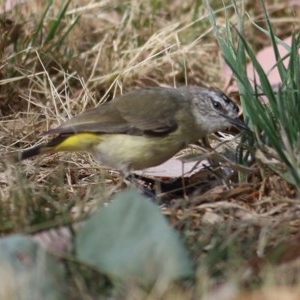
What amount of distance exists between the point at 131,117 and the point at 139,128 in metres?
0.06

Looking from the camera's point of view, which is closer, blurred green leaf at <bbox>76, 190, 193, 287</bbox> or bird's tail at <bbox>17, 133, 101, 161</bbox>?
blurred green leaf at <bbox>76, 190, 193, 287</bbox>

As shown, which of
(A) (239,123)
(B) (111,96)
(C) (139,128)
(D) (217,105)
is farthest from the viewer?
(B) (111,96)

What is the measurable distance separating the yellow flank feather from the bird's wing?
0.03 metres

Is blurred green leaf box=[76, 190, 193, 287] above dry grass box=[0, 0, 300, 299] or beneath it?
above

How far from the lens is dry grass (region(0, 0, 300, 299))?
2.73 meters

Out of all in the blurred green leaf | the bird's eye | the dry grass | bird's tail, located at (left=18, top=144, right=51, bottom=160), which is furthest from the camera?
the bird's eye

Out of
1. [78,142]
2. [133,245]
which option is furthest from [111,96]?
[133,245]

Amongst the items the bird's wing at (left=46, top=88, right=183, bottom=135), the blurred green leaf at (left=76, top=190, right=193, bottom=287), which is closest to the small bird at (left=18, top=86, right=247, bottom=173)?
the bird's wing at (left=46, top=88, right=183, bottom=135)

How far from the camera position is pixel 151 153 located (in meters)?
3.69

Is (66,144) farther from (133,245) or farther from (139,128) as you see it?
(133,245)

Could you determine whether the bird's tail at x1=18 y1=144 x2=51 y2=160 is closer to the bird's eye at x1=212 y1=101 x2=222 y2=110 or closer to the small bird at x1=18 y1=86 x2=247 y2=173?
the small bird at x1=18 y1=86 x2=247 y2=173

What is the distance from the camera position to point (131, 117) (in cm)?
378

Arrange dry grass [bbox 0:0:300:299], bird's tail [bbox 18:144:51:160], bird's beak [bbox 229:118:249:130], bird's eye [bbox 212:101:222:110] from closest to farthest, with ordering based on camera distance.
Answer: dry grass [bbox 0:0:300:299]
bird's beak [bbox 229:118:249:130]
bird's tail [bbox 18:144:51:160]
bird's eye [bbox 212:101:222:110]

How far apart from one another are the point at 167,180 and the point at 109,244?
1.26 meters
